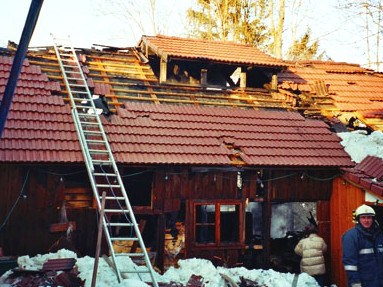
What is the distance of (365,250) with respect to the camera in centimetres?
574

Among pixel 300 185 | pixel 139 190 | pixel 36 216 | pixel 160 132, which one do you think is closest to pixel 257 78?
pixel 300 185

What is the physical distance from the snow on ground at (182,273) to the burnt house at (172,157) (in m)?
0.58

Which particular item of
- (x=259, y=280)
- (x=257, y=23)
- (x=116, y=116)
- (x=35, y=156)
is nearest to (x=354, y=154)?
(x=259, y=280)

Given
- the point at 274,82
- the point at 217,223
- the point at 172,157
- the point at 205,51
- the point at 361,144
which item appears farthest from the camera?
the point at 274,82

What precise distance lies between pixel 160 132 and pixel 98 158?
198cm

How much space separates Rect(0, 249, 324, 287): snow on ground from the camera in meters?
7.18

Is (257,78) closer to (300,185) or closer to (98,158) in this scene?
(300,185)

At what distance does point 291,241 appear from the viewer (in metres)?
11.7

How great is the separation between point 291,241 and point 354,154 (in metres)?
3.29

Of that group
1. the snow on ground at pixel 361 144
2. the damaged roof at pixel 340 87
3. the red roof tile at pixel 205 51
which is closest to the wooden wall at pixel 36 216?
the red roof tile at pixel 205 51

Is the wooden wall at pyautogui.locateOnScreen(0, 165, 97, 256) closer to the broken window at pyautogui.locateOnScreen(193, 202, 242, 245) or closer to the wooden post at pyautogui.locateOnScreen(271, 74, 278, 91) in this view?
the broken window at pyautogui.locateOnScreen(193, 202, 242, 245)

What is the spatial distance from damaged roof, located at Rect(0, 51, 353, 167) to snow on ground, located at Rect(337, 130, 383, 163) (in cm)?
26

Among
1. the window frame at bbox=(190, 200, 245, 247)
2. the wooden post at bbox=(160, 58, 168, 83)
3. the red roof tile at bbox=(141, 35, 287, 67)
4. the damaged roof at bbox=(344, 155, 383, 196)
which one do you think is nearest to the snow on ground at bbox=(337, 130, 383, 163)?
the damaged roof at bbox=(344, 155, 383, 196)

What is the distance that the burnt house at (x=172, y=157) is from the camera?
27.9ft
